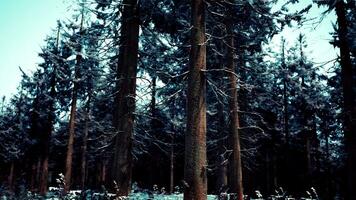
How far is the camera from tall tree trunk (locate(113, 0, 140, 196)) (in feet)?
32.3

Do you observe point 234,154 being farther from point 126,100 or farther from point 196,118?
point 196,118

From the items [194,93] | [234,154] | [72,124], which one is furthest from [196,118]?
[72,124]

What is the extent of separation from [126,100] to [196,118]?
9.70ft

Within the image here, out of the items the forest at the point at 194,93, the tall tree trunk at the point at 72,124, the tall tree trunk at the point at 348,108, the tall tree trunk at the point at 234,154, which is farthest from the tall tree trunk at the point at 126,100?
the tall tree trunk at the point at 72,124

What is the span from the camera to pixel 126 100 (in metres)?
10.2

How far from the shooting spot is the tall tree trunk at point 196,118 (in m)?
7.76

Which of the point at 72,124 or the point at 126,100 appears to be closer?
the point at 126,100

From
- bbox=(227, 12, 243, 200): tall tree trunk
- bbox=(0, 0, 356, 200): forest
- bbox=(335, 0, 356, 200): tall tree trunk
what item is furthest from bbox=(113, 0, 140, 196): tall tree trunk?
bbox=(335, 0, 356, 200): tall tree trunk

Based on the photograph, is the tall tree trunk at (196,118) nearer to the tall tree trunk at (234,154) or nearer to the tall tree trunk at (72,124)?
the tall tree trunk at (234,154)

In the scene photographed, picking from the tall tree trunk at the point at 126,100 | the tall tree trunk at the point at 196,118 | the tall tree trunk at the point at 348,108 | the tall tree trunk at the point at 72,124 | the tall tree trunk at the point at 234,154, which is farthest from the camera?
the tall tree trunk at the point at 72,124

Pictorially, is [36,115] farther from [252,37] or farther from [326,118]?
[326,118]

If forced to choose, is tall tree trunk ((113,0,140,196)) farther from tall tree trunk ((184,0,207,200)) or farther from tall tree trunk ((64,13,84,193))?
tall tree trunk ((64,13,84,193))

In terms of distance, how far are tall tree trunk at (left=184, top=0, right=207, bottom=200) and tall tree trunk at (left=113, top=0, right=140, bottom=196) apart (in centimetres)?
215

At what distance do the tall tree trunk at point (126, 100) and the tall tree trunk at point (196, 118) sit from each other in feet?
7.06
